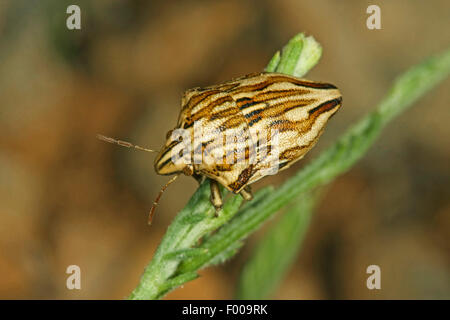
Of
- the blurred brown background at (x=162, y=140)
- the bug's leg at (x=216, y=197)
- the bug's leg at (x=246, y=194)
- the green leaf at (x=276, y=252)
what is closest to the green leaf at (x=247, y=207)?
the bug's leg at (x=216, y=197)

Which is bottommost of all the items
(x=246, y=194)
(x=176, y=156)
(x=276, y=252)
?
(x=276, y=252)

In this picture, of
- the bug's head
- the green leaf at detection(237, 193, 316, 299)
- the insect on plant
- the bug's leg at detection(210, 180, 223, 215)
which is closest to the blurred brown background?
the green leaf at detection(237, 193, 316, 299)

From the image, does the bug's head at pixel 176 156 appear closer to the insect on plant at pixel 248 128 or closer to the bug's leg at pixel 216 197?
the insect on plant at pixel 248 128

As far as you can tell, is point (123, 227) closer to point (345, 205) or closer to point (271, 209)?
point (345, 205)

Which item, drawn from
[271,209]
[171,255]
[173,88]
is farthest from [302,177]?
[173,88]

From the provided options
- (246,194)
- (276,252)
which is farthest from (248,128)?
(276,252)

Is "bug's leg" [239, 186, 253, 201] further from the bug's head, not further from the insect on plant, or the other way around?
the bug's head

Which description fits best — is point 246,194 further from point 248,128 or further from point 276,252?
point 276,252
